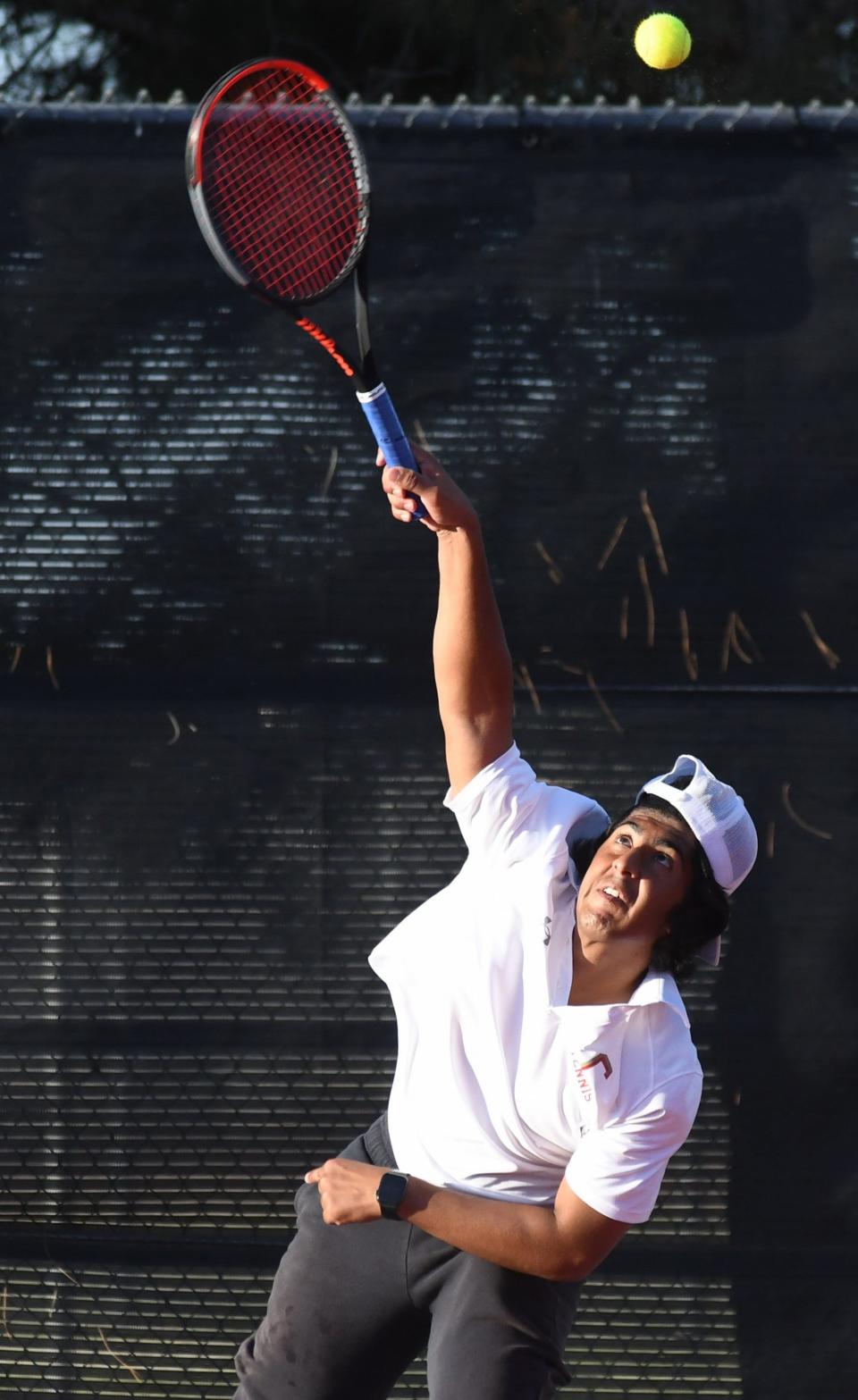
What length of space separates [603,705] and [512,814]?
2.21 feet

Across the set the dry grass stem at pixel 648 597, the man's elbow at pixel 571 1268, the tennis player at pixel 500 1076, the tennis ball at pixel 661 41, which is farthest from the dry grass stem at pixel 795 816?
the tennis ball at pixel 661 41

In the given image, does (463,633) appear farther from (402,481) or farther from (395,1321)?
(395,1321)

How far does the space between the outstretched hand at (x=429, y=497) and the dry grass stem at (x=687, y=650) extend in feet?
2.68

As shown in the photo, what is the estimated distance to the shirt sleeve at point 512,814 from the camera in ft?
6.72

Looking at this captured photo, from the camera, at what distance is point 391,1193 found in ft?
6.32

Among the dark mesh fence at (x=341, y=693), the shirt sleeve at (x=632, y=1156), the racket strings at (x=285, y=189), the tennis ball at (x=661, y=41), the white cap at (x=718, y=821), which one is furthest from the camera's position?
the tennis ball at (x=661, y=41)

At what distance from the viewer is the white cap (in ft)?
6.66

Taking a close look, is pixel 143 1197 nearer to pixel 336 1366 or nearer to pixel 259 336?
pixel 336 1366

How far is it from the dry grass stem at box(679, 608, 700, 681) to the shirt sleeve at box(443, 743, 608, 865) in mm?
645

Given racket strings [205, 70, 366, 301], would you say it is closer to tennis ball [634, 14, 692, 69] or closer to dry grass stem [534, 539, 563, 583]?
dry grass stem [534, 539, 563, 583]

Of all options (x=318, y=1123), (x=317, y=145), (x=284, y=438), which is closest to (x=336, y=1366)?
(x=318, y=1123)

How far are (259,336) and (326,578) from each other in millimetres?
454

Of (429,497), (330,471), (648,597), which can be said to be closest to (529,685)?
(648,597)

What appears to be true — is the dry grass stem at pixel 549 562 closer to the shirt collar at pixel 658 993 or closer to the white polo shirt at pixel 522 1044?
the white polo shirt at pixel 522 1044
